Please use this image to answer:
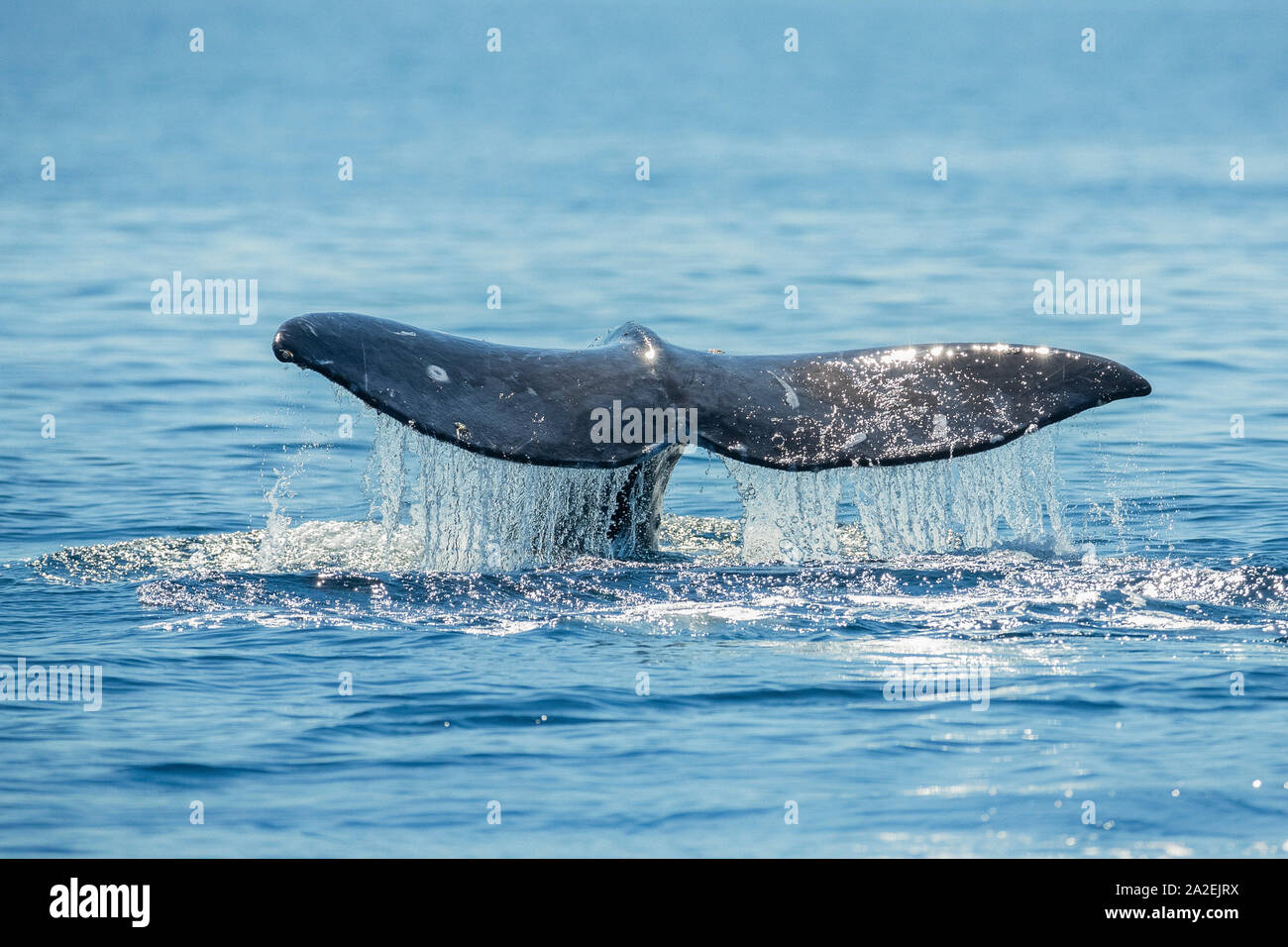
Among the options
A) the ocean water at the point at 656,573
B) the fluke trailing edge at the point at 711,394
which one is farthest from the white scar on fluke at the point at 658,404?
the ocean water at the point at 656,573

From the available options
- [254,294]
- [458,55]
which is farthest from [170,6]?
[254,294]

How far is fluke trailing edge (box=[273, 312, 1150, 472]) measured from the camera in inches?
318

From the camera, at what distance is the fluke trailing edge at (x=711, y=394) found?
26.5 ft

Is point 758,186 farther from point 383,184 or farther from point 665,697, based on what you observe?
point 665,697

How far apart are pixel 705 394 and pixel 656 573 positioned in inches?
36.4

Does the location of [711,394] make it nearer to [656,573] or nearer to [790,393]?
[790,393]

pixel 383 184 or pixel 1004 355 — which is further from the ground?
pixel 383 184

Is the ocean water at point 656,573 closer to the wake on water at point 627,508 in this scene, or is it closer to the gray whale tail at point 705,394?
the wake on water at point 627,508

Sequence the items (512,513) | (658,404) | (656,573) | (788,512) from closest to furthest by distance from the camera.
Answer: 1. (658,404)
2. (656,573)
3. (512,513)
4. (788,512)

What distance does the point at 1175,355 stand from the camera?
20.8m

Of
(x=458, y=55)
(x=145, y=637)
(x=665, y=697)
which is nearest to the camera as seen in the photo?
(x=665, y=697)

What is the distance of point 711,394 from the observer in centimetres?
867

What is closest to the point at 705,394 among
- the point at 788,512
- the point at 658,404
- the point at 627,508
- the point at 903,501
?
the point at 658,404
